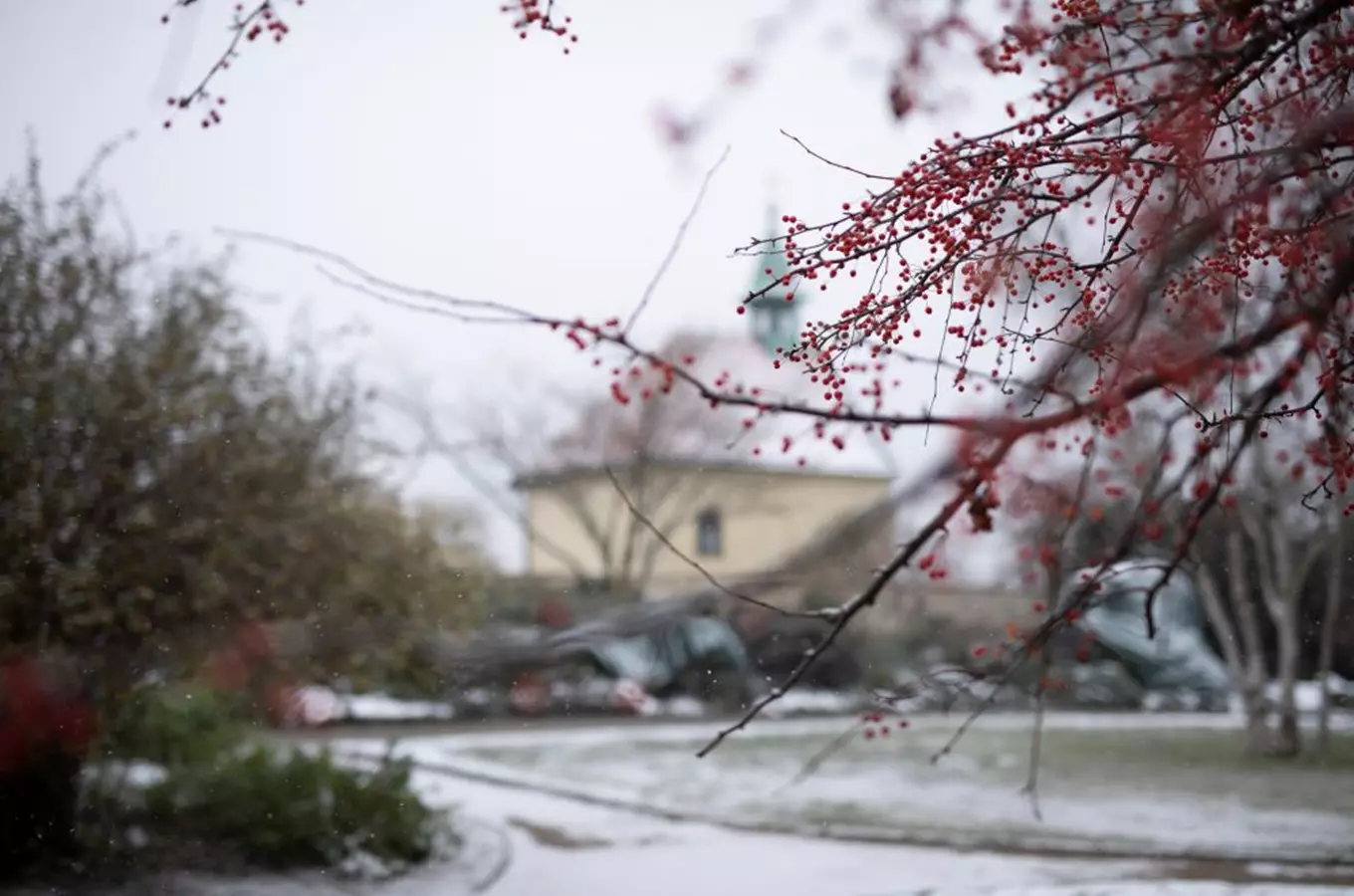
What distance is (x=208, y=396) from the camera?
7789mm

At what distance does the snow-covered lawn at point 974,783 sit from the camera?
9.94 metres

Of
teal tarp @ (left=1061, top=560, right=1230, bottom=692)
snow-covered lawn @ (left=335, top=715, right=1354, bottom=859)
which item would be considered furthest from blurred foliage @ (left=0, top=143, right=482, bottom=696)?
teal tarp @ (left=1061, top=560, right=1230, bottom=692)

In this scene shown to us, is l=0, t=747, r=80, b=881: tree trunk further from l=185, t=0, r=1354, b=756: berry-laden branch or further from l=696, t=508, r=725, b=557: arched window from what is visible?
l=696, t=508, r=725, b=557: arched window

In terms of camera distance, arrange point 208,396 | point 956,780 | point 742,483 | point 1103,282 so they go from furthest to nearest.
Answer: point 742,483 → point 956,780 → point 208,396 → point 1103,282

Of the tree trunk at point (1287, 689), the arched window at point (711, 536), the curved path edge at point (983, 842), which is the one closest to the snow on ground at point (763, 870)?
the curved path edge at point (983, 842)

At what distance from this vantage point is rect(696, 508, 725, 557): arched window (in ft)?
103

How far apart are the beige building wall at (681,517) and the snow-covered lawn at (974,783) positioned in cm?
962

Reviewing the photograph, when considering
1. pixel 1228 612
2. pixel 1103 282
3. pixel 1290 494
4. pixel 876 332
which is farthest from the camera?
pixel 1228 612

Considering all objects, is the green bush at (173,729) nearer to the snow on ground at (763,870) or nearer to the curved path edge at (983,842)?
the curved path edge at (983,842)

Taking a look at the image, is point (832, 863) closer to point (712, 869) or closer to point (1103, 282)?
point (712, 869)

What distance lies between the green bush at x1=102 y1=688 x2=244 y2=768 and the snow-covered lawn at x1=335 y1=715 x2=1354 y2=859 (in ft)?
10.3

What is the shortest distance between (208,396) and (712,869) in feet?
13.6

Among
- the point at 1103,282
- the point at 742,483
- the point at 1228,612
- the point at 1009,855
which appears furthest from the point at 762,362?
the point at 1103,282

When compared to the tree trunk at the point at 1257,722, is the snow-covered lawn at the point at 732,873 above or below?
below
